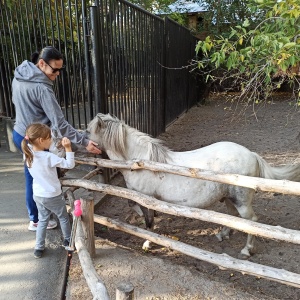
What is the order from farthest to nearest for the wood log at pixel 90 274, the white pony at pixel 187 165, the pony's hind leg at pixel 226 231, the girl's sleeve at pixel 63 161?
the pony's hind leg at pixel 226 231
the white pony at pixel 187 165
the girl's sleeve at pixel 63 161
the wood log at pixel 90 274

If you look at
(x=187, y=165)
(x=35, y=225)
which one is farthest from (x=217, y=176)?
(x=35, y=225)

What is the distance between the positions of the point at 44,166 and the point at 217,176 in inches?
59.5

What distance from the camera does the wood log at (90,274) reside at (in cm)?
163

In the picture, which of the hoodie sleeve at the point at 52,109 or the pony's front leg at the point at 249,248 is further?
the pony's front leg at the point at 249,248

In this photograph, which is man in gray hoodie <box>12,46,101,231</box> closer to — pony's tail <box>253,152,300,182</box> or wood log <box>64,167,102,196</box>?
wood log <box>64,167,102,196</box>

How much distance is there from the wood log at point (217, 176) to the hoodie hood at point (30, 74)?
1.00 m

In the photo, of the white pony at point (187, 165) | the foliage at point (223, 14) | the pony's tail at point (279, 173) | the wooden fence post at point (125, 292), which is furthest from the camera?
the foliage at point (223, 14)

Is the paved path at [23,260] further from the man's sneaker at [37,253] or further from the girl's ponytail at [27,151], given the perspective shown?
the girl's ponytail at [27,151]

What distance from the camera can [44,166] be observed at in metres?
2.61

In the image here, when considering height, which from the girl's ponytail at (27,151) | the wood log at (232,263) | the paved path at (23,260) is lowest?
the paved path at (23,260)

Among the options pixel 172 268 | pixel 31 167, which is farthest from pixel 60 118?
pixel 172 268

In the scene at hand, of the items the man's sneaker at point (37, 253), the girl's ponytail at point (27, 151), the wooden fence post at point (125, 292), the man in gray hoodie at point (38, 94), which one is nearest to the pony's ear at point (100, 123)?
the man in gray hoodie at point (38, 94)

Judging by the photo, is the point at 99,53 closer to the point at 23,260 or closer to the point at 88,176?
the point at 88,176

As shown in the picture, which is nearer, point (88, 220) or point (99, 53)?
point (88, 220)
